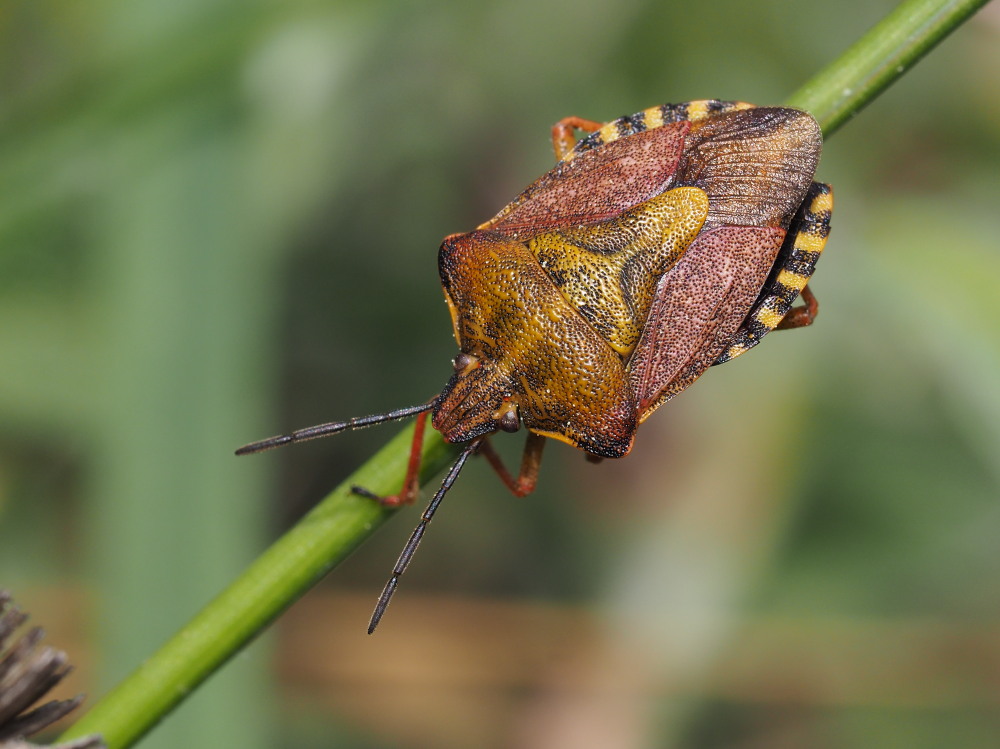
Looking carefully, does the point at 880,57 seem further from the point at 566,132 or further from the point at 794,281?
the point at 566,132

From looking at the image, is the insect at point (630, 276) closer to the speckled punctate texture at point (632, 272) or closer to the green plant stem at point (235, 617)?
the speckled punctate texture at point (632, 272)

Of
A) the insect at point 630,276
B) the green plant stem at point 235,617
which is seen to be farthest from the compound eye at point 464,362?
the green plant stem at point 235,617

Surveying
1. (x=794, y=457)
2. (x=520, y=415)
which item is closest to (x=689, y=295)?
(x=520, y=415)

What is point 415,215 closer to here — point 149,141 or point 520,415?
point 149,141

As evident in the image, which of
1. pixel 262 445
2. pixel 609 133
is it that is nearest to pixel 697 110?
pixel 609 133

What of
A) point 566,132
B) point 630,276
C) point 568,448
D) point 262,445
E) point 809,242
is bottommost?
point 568,448

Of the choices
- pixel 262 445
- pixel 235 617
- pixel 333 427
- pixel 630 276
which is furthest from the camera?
pixel 630 276

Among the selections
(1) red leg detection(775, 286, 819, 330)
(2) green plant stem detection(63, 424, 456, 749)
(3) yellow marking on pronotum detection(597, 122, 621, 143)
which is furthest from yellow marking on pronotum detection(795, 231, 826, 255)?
(2) green plant stem detection(63, 424, 456, 749)
